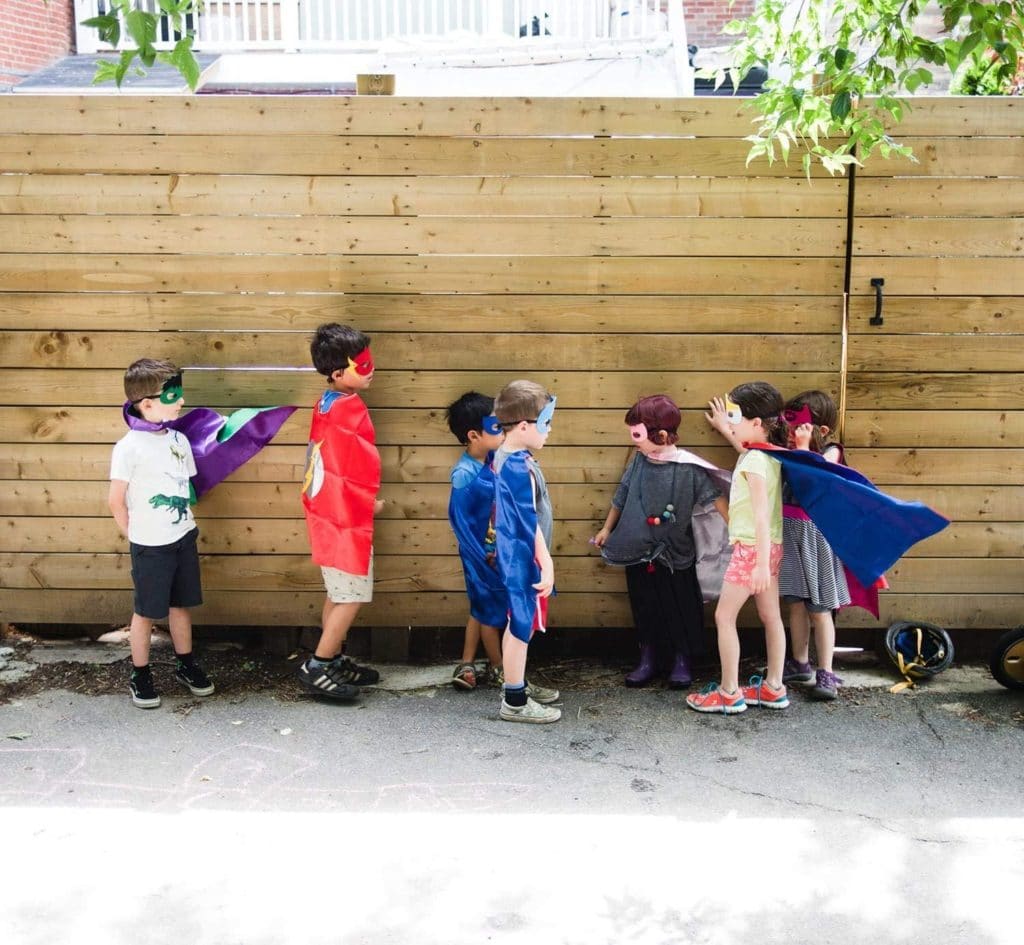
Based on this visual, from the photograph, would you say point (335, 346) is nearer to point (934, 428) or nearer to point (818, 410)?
point (818, 410)

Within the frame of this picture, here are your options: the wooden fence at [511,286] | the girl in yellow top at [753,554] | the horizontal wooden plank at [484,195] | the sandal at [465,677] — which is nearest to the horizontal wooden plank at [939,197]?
the wooden fence at [511,286]

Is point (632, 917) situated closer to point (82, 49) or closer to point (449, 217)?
point (449, 217)

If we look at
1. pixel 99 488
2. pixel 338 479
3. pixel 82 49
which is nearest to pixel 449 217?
pixel 338 479

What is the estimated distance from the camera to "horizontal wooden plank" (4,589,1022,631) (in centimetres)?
557

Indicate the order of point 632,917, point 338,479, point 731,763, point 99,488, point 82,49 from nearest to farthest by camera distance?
point 632,917 < point 731,763 < point 338,479 < point 99,488 < point 82,49

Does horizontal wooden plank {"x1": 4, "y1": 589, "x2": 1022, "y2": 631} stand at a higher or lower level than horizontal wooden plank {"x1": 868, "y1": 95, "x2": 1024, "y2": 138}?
lower

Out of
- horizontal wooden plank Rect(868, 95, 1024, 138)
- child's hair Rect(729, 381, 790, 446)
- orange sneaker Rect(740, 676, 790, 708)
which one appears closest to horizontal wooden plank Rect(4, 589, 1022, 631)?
orange sneaker Rect(740, 676, 790, 708)

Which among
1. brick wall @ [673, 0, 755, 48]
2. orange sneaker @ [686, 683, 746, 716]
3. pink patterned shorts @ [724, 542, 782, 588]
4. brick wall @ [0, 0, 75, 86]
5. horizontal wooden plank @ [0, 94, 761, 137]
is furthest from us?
brick wall @ [0, 0, 75, 86]

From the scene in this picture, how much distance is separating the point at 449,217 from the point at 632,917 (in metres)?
3.24

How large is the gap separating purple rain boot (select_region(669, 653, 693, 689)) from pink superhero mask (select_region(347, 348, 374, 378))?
1971 mm

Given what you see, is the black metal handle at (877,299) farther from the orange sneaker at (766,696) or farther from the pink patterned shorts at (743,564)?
the orange sneaker at (766,696)

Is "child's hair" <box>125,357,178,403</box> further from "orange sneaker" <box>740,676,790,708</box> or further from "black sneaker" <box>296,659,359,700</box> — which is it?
"orange sneaker" <box>740,676,790,708</box>

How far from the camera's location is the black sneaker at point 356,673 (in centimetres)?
528

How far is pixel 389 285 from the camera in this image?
539cm
